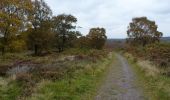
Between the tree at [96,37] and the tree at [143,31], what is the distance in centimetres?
850

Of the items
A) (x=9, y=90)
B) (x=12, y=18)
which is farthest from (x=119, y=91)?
(x=12, y=18)

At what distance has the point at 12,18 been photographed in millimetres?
44000

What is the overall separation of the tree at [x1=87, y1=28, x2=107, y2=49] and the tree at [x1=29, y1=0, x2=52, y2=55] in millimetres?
36998

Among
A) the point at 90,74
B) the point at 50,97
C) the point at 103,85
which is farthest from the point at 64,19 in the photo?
the point at 50,97

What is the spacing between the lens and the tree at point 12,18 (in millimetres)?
43625

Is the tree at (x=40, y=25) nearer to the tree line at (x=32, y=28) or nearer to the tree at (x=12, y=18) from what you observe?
the tree line at (x=32, y=28)

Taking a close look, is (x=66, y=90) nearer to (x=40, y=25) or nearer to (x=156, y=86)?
(x=156, y=86)

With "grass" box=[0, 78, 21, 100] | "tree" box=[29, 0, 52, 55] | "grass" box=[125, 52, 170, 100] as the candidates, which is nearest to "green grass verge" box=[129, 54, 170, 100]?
"grass" box=[125, 52, 170, 100]

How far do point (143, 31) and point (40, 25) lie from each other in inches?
1574

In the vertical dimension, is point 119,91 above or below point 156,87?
below

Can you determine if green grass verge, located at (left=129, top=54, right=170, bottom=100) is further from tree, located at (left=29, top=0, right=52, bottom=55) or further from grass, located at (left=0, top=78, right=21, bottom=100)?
tree, located at (left=29, top=0, right=52, bottom=55)

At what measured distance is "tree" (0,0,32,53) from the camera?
43625 millimetres

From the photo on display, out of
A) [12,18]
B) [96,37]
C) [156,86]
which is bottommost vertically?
[156,86]

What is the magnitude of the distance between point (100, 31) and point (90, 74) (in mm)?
71163
